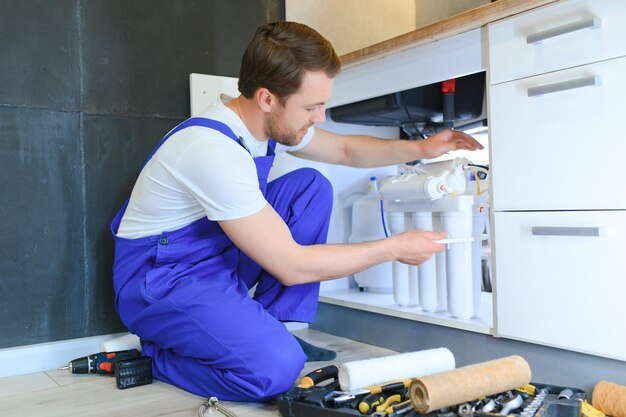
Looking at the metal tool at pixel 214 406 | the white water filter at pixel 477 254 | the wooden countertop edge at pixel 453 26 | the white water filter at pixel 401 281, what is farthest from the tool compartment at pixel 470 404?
the wooden countertop edge at pixel 453 26

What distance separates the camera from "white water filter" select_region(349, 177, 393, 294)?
6.89 feet

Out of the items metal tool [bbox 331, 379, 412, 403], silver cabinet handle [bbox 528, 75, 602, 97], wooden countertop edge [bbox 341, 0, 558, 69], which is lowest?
metal tool [bbox 331, 379, 412, 403]

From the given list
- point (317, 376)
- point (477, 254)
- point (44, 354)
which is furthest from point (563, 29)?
point (44, 354)

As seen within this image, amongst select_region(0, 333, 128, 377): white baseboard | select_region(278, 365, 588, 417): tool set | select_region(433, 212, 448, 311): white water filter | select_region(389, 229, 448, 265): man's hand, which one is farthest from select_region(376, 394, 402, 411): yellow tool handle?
select_region(0, 333, 128, 377): white baseboard

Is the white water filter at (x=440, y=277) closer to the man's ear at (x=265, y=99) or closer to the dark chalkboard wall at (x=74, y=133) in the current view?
the man's ear at (x=265, y=99)

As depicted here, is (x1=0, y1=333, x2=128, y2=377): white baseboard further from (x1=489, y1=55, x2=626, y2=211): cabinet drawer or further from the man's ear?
(x1=489, y1=55, x2=626, y2=211): cabinet drawer

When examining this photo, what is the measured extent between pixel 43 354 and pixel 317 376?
86cm

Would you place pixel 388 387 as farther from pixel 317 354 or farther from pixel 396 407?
pixel 317 354

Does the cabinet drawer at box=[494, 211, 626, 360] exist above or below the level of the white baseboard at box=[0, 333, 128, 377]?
above

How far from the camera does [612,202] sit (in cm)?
118

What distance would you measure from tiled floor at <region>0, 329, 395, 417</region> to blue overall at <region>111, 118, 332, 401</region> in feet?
0.16

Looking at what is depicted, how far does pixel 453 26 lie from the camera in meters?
1.44

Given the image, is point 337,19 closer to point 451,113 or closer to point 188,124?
point 451,113

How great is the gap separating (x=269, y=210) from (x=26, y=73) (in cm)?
89
